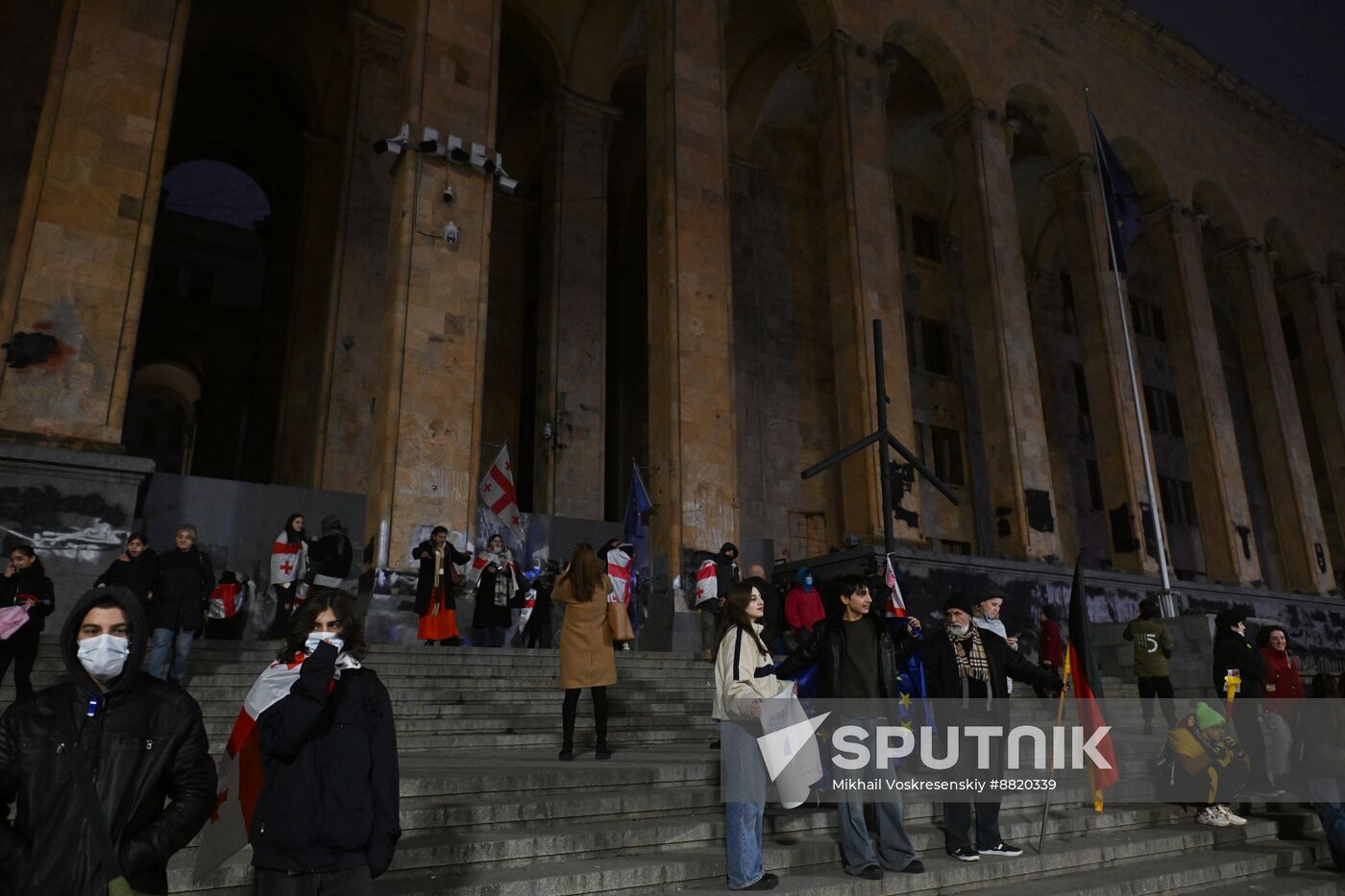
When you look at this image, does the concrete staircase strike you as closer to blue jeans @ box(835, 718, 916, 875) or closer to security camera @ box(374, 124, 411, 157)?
blue jeans @ box(835, 718, 916, 875)

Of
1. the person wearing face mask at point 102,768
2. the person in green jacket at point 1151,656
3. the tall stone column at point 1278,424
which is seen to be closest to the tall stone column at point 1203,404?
the tall stone column at point 1278,424

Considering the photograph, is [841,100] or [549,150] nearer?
[841,100]

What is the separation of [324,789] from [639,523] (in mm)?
10436

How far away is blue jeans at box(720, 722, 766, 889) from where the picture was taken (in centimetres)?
442

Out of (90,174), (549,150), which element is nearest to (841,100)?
(549,150)

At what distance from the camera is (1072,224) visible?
2061cm

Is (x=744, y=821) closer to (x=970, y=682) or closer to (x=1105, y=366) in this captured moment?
(x=970, y=682)

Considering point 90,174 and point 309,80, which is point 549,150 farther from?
point 90,174

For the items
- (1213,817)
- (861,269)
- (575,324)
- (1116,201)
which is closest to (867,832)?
(1213,817)

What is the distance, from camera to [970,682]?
17.6 feet

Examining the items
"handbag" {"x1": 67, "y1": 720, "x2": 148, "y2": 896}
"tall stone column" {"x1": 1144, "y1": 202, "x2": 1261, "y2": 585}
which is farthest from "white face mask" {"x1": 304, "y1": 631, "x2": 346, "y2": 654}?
"tall stone column" {"x1": 1144, "y1": 202, "x2": 1261, "y2": 585}

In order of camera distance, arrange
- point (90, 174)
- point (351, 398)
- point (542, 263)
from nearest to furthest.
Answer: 1. point (90, 174)
2. point (351, 398)
3. point (542, 263)

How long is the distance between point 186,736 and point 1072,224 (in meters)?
21.8

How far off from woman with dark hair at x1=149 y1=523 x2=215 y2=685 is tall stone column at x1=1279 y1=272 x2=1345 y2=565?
29.4 metres
